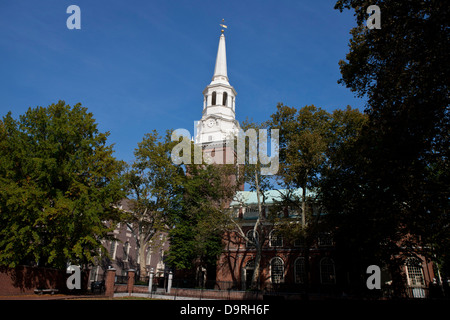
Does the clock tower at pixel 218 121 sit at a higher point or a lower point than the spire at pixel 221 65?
lower

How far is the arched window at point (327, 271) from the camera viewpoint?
119 feet

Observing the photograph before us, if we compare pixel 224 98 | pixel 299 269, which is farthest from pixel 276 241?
pixel 224 98

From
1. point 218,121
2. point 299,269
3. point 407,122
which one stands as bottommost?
point 299,269

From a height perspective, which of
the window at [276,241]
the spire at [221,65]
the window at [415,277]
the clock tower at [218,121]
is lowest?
the window at [415,277]

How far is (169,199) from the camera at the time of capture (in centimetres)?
3775

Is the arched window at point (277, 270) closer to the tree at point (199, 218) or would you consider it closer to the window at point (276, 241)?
the window at point (276, 241)

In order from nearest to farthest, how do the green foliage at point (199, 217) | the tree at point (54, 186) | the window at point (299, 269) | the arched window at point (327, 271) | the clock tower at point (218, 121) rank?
the tree at point (54, 186), the green foliage at point (199, 217), the arched window at point (327, 271), the window at point (299, 269), the clock tower at point (218, 121)

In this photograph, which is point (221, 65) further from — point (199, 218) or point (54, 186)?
point (54, 186)

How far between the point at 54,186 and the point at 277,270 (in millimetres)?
27018

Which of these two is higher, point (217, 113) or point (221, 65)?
point (221, 65)

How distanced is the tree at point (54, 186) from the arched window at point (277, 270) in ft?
70.6

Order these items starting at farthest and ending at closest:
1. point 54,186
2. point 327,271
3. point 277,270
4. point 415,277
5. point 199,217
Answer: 1. point 277,270
2. point 327,271
3. point 199,217
4. point 415,277
5. point 54,186

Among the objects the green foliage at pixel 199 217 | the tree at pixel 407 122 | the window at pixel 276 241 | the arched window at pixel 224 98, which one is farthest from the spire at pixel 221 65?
the tree at pixel 407 122

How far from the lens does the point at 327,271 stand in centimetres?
3669
